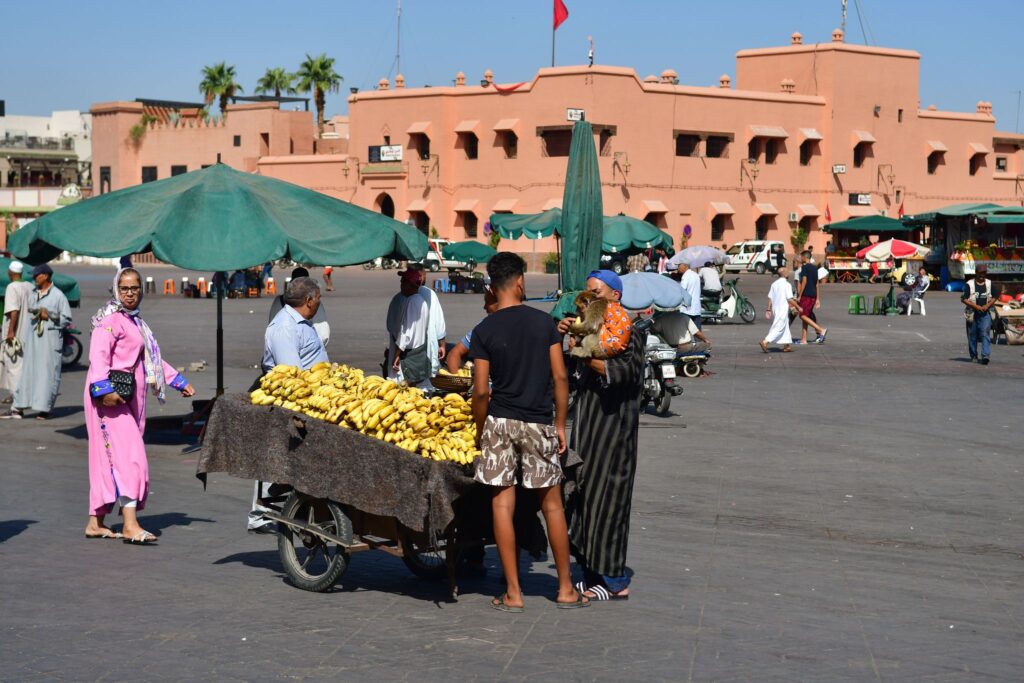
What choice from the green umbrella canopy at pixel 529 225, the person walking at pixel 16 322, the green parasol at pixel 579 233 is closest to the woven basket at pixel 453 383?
the green parasol at pixel 579 233

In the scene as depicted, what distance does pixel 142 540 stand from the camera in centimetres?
815

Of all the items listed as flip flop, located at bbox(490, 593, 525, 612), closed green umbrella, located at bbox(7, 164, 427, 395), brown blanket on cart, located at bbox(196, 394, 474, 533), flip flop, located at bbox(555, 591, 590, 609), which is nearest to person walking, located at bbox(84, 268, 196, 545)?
brown blanket on cart, located at bbox(196, 394, 474, 533)

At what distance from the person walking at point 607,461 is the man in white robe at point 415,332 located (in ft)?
17.4

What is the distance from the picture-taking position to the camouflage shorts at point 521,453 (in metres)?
6.50

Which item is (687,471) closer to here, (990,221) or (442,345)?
(442,345)

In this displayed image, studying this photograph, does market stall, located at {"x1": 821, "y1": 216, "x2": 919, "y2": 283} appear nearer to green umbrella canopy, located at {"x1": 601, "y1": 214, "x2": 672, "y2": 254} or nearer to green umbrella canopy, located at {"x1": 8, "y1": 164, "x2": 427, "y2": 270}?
green umbrella canopy, located at {"x1": 601, "y1": 214, "x2": 672, "y2": 254}

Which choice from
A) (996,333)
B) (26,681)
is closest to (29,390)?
(26,681)

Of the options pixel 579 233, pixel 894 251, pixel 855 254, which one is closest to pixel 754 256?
pixel 855 254

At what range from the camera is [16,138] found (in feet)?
341

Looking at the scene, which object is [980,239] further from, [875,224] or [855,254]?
[855,254]

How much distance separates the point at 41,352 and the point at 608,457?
9.50 m

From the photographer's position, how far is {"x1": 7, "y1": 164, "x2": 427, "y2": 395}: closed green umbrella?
11.0m

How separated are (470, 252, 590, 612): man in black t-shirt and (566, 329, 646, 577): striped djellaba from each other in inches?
9.1

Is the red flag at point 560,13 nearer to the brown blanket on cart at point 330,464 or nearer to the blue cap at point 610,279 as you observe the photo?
the blue cap at point 610,279
